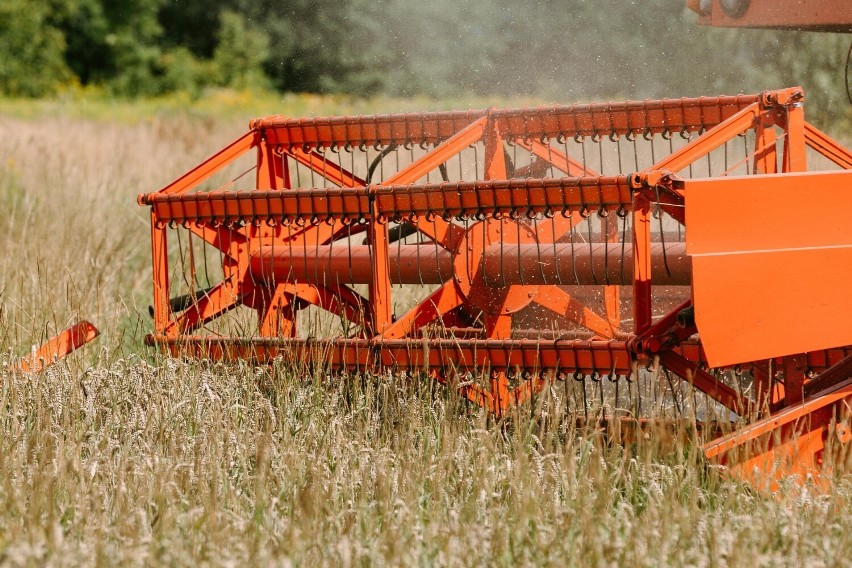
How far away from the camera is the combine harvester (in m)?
3.89

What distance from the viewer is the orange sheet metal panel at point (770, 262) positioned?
385cm

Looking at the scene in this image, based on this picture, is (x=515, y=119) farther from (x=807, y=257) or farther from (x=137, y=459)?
(x=137, y=459)

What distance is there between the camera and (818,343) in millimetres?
3941

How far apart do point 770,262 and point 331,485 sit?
149cm

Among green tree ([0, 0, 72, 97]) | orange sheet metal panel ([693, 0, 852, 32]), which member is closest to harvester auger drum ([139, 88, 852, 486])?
orange sheet metal panel ([693, 0, 852, 32])

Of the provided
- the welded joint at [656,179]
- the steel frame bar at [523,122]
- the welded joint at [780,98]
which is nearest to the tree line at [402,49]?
the steel frame bar at [523,122]

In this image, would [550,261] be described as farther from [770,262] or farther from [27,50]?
[27,50]

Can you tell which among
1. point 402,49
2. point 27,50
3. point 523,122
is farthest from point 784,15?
point 27,50

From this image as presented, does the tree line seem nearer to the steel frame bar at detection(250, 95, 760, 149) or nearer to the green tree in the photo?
the green tree

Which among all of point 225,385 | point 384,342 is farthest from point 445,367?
point 225,385

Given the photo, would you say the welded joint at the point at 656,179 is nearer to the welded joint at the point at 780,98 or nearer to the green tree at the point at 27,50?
the welded joint at the point at 780,98

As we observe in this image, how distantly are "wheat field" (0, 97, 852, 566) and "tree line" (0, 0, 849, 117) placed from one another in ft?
47.8

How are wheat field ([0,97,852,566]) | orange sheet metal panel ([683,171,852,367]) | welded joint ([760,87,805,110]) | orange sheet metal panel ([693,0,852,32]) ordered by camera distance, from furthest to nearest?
orange sheet metal panel ([693,0,852,32]) → welded joint ([760,87,805,110]) → orange sheet metal panel ([683,171,852,367]) → wheat field ([0,97,852,566])

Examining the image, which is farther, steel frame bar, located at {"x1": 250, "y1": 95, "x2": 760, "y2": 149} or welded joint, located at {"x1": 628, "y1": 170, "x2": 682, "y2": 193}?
steel frame bar, located at {"x1": 250, "y1": 95, "x2": 760, "y2": 149}
